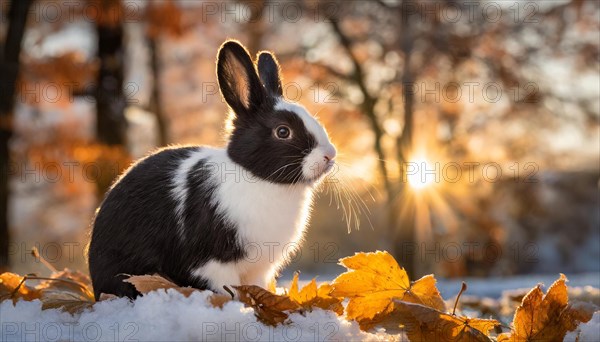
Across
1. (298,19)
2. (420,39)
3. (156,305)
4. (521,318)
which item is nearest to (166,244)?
(156,305)

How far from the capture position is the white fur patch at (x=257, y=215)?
2836 millimetres

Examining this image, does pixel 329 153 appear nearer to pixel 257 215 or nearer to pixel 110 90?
pixel 257 215

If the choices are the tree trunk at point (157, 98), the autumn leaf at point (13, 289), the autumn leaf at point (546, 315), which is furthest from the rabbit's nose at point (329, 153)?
the tree trunk at point (157, 98)

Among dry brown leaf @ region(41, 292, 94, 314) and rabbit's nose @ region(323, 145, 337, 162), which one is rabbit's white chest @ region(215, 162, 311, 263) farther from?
dry brown leaf @ region(41, 292, 94, 314)

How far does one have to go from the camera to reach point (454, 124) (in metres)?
14.4

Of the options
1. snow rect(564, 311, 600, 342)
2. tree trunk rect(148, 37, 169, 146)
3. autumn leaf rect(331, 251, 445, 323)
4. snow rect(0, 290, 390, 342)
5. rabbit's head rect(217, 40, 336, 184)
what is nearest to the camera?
snow rect(0, 290, 390, 342)

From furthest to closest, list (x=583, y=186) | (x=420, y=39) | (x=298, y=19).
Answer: (x=583, y=186) < (x=298, y=19) < (x=420, y=39)

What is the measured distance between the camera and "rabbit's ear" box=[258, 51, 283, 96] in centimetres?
A: 332

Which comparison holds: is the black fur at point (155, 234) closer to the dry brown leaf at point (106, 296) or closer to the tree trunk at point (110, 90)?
the dry brown leaf at point (106, 296)

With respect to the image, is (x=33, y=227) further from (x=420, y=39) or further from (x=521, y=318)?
(x=521, y=318)

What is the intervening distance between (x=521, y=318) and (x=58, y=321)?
1.58 metres

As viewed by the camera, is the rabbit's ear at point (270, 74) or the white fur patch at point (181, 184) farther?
the rabbit's ear at point (270, 74)

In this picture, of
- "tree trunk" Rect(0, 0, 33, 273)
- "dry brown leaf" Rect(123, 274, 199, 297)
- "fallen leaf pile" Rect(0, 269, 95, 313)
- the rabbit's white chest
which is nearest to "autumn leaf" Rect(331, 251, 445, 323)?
"dry brown leaf" Rect(123, 274, 199, 297)

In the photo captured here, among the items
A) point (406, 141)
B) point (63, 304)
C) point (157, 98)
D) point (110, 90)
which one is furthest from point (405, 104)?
point (63, 304)
